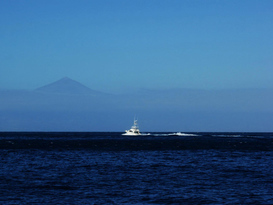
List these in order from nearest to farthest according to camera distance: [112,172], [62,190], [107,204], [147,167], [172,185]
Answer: [107,204] → [62,190] → [172,185] → [112,172] → [147,167]

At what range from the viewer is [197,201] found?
3928 cm

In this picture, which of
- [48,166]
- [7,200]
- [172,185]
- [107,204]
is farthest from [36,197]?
Answer: [48,166]

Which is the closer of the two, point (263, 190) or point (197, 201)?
point (197, 201)

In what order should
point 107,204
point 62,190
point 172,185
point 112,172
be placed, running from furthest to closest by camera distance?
point 112,172 → point 172,185 → point 62,190 → point 107,204

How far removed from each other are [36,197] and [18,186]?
24.3 feet

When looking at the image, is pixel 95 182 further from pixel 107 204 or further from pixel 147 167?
pixel 147 167

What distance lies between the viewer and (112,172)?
6191 centimetres

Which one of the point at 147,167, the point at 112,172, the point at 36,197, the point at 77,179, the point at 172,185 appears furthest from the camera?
the point at 147,167

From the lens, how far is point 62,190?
44.9 metres

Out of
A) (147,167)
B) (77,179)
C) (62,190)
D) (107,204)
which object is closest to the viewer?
(107,204)

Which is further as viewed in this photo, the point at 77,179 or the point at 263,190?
the point at 77,179

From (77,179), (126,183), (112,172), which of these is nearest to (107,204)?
(126,183)

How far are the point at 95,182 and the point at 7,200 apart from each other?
13752mm

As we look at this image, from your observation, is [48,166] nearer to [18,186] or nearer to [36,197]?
[18,186]
